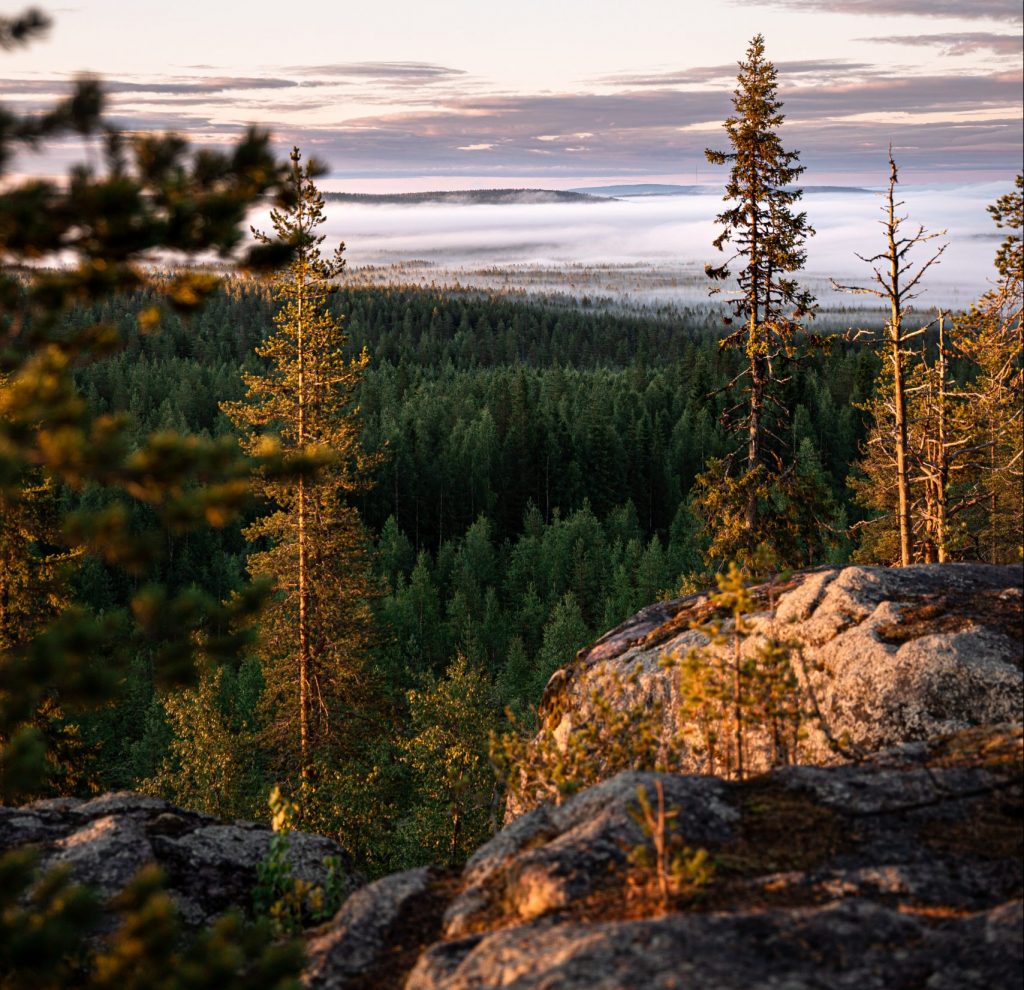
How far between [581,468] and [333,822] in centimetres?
8055

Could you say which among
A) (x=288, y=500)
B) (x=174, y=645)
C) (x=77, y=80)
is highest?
(x=77, y=80)

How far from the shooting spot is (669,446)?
381 ft

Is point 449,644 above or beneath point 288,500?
beneath

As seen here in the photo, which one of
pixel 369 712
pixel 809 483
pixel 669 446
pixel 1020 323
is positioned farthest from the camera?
pixel 669 446

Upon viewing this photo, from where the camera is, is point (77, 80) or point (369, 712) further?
point (369, 712)

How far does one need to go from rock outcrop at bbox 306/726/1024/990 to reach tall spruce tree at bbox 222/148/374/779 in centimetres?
2100

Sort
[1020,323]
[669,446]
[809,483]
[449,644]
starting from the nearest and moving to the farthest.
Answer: [1020,323] → [809,483] → [449,644] → [669,446]

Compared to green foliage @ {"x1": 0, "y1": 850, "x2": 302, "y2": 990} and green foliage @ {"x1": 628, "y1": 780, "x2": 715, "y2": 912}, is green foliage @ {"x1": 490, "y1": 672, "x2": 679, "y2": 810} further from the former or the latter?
green foliage @ {"x1": 0, "y1": 850, "x2": 302, "y2": 990}

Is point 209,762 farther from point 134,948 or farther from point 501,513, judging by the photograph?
point 501,513

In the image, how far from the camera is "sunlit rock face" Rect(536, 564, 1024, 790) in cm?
991

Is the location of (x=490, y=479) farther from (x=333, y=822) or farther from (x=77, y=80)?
(x=77, y=80)

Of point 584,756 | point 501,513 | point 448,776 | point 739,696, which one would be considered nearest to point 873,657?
point 739,696

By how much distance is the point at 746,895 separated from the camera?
21.6 feet

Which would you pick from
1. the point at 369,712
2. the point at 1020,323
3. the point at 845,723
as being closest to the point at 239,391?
the point at 369,712
